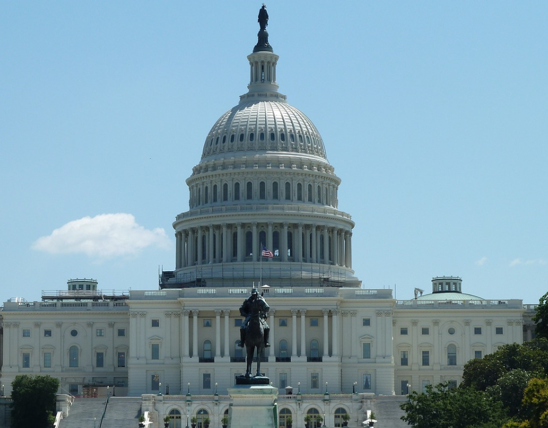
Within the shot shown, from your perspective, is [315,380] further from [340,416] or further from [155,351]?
[155,351]

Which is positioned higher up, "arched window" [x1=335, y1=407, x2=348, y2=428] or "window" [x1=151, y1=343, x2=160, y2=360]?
"window" [x1=151, y1=343, x2=160, y2=360]

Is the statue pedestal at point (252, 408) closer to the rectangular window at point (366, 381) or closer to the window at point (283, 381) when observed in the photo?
the window at point (283, 381)

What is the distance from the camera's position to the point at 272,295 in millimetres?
179000

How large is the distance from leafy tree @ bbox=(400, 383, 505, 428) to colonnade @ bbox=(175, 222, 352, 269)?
64.9 metres

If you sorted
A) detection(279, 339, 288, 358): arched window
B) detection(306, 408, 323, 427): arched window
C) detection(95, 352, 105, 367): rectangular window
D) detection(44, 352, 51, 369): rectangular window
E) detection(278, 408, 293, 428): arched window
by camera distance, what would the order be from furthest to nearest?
detection(95, 352, 105, 367): rectangular window
detection(44, 352, 51, 369): rectangular window
detection(279, 339, 288, 358): arched window
detection(278, 408, 293, 428): arched window
detection(306, 408, 323, 427): arched window

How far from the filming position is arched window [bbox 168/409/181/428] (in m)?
160

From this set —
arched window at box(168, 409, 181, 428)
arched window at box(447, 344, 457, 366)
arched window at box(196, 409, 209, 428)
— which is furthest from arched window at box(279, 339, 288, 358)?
arched window at box(168, 409, 181, 428)

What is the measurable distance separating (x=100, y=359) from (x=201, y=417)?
32095mm

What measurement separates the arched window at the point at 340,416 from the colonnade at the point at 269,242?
35.3m

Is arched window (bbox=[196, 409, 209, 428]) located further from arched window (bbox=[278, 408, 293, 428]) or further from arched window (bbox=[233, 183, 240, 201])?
arched window (bbox=[233, 183, 240, 201])

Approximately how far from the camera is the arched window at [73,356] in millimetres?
188750

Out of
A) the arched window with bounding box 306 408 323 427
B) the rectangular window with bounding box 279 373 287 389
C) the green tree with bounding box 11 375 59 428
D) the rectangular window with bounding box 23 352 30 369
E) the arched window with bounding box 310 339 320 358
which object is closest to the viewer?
the arched window with bounding box 306 408 323 427

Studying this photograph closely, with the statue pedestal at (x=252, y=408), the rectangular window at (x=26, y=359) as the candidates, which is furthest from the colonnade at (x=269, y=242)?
the statue pedestal at (x=252, y=408)

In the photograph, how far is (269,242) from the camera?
194 meters
